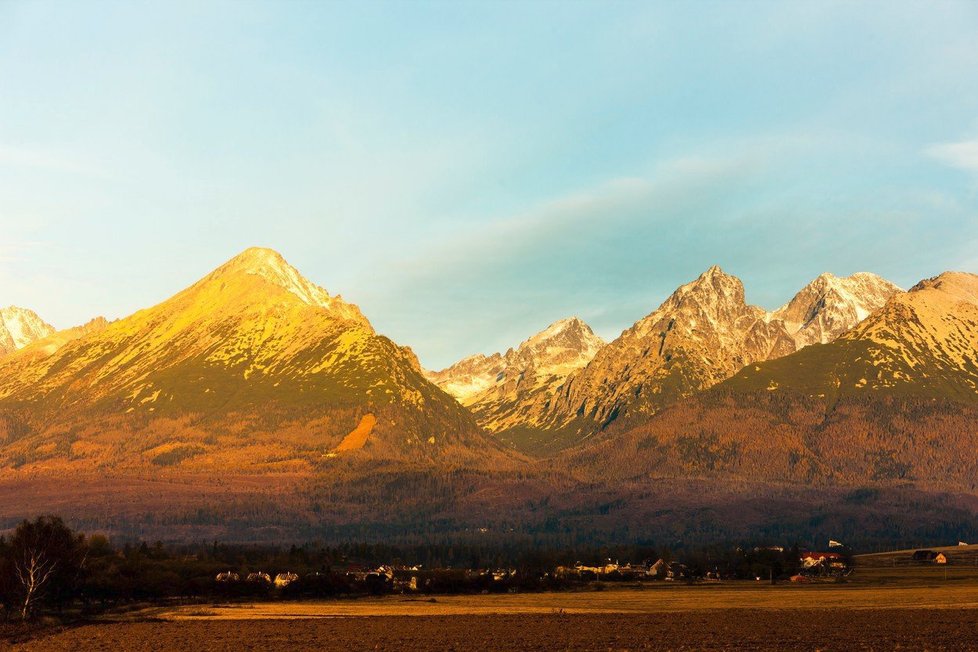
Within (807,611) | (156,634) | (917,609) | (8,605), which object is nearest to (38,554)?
(8,605)

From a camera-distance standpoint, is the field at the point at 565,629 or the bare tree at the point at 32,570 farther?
the bare tree at the point at 32,570

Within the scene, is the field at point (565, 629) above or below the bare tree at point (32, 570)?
below

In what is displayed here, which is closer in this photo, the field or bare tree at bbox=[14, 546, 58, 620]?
the field

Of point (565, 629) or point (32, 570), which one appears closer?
point (565, 629)

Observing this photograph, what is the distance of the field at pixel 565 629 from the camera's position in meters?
135

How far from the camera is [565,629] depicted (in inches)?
6102

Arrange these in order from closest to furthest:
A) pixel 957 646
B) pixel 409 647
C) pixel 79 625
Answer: pixel 957 646
pixel 409 647
pixel 79 625

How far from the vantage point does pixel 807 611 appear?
587ft

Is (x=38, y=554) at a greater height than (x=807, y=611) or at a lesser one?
greater

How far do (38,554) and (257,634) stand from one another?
53.2 metres

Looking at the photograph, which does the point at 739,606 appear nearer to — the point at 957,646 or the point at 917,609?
the point at 917,609

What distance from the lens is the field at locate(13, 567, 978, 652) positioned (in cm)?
13462

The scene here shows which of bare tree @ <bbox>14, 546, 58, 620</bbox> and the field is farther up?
bare tree @ <bbox>14, 546, 58, 620</bbox>

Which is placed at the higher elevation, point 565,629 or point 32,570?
point 32,570
